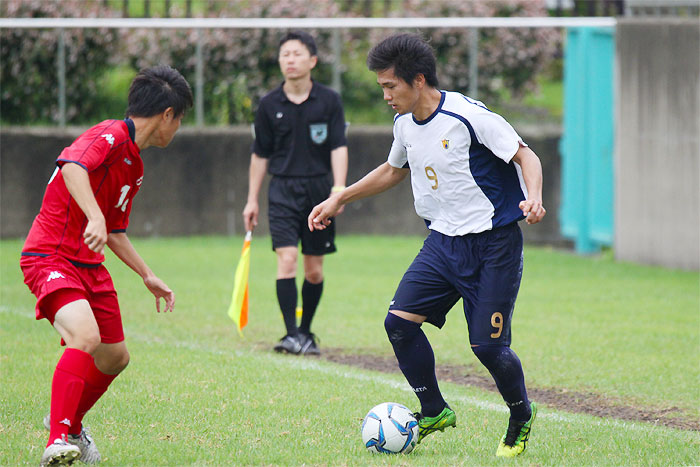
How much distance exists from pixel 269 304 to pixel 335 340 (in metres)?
1.79

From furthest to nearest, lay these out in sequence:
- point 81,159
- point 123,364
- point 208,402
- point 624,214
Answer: point 624,214, point 208,402, point 123,364, point 81,159

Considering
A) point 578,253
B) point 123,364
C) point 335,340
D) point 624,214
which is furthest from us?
point 578,253

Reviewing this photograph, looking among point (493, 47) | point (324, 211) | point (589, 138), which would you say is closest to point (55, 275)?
point (324, 211)

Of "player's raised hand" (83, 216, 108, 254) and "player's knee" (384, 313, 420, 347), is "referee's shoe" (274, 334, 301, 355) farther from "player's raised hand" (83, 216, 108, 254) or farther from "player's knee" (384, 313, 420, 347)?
"player's raised hand" (83, 216, 108, 254)

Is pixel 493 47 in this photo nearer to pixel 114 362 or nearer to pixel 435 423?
pixel 435 423

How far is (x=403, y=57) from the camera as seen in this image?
4.90m

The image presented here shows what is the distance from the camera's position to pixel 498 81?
16172 millimetres

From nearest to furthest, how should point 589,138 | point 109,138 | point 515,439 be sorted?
point 109,138
point 515,439
point 589,138

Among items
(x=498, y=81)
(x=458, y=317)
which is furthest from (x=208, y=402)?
(x=498, y=81)

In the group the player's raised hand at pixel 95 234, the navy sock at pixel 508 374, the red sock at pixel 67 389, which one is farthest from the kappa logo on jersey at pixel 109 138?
the navy sock at pixel 508 374

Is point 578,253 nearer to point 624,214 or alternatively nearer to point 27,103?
point 624,214

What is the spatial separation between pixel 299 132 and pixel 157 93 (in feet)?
10.8

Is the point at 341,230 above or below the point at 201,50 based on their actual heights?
below

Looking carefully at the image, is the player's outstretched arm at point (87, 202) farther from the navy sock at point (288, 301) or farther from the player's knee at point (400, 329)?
the navy sock at point (288, 301)
